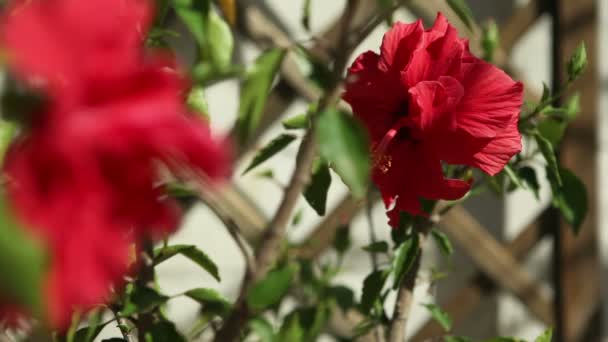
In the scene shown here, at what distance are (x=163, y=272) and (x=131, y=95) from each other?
115cm

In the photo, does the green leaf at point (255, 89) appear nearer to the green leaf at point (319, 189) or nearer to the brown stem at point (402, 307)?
the green leaf at point (319, 189)

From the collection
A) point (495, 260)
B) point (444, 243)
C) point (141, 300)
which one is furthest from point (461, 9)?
point (495, 260)

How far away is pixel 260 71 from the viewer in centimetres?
27

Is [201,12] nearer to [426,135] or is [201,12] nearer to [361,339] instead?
[426,135]

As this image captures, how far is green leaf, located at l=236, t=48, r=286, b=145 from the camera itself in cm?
27

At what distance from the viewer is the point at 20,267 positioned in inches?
5.7

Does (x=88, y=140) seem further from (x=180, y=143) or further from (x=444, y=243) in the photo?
(x=444, y=243)

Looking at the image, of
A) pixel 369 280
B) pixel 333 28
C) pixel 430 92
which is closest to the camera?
pixel 430 92

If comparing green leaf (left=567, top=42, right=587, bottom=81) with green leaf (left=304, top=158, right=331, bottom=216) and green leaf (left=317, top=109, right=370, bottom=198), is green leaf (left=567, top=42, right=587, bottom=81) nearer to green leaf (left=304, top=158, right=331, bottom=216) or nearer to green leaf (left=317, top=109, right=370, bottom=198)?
green leaf (left=304, top=158, right=331, bottom=216)

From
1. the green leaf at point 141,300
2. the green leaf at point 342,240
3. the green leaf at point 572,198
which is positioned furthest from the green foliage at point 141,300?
the green leaf at point 342,240

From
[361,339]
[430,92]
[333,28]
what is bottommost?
[361,339]

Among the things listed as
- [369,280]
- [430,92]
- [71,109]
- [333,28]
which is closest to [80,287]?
[71,109]

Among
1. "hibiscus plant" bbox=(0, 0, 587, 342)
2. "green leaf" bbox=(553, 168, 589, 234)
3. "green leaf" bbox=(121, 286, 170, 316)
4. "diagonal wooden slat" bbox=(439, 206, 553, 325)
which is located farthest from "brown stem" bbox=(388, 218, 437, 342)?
"diagonal wooden slat" bbox=(439, 206, 553, 325)

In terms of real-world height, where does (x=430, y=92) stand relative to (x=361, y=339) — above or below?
above
